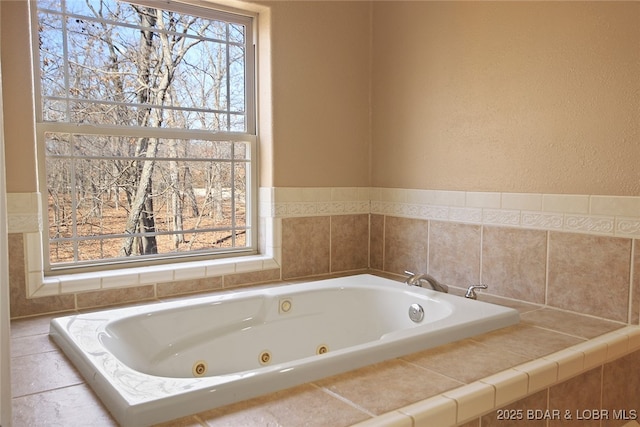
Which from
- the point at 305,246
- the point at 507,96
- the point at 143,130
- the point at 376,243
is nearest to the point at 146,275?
the point at 143,130

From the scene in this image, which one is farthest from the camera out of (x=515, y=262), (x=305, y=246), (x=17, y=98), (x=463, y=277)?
(x=305, y=246)

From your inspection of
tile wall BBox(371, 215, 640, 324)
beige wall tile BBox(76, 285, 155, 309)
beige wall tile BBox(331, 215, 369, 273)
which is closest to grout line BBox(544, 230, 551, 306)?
tile wall BBox(371, 215, 640, 324)

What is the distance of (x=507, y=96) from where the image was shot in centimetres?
223

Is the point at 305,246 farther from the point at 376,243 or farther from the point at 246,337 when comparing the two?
the point at 246,337

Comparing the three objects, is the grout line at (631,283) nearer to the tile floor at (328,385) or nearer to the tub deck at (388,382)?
the tub deck at (388,382)

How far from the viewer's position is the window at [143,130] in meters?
Answer: 2.15

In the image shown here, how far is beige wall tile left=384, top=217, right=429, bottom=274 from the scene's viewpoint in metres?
2.66

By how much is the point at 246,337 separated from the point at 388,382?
917 mm

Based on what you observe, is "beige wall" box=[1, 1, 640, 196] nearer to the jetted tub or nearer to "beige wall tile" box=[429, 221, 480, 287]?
"beige wall tile" box=[429, 221, 480, 287]

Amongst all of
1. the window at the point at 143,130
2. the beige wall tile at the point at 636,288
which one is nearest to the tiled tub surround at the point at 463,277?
the beige wall tile at the point at 636,288

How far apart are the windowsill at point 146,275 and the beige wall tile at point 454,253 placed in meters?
0.86

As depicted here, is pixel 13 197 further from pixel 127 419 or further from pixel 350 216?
pixel 350 216

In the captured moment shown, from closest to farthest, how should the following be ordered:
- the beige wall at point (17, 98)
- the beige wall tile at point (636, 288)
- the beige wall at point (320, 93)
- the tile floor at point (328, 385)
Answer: the tile floor at point (328, 385), the beige wall tile at point (636, 288), the beige wall at point (17, 98), the beige wall at point (320, 93)

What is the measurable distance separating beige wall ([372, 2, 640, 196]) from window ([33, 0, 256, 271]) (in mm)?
827
